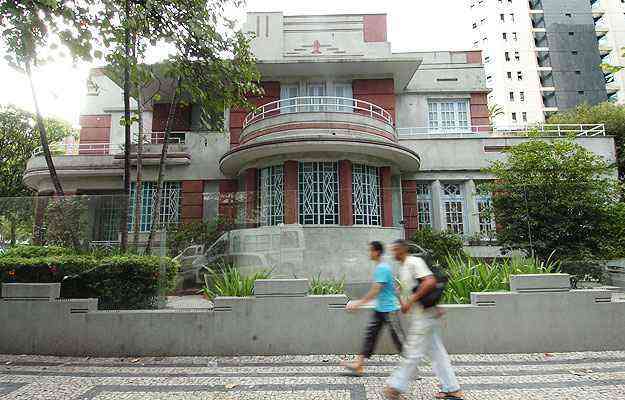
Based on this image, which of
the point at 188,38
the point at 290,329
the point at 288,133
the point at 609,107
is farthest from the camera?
the point at 609,107

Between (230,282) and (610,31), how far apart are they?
209 ft

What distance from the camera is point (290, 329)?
614cm

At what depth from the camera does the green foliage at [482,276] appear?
6.68 metres

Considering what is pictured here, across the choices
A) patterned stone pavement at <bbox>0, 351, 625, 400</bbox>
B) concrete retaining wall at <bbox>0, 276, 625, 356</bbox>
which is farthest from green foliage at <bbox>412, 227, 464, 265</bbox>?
patterned stone pavement at <bbox>0, 351, 625, 400</bbox>

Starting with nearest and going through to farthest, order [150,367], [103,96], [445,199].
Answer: [150,367]
[445,199]
[103,96]

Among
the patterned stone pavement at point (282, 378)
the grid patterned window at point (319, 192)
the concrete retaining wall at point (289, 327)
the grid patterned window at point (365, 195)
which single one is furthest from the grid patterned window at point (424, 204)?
the patterned stone pavement at point (282, 378)

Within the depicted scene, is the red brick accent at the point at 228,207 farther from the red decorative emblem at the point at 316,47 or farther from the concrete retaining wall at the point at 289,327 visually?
the red decorative emblem at the point at 316,47

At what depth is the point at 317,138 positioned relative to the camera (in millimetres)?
11984

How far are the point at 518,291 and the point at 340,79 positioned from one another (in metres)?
13.4

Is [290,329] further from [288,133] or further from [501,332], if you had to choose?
[288,133]

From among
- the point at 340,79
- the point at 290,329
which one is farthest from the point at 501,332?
the point at 340,79

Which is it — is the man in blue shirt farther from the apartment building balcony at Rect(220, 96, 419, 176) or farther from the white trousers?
the apartment building balcony at Rect(220, 96, 419, 176)

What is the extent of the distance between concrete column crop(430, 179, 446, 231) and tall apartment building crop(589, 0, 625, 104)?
4725 centimetres

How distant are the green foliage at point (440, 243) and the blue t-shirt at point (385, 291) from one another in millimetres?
4017
